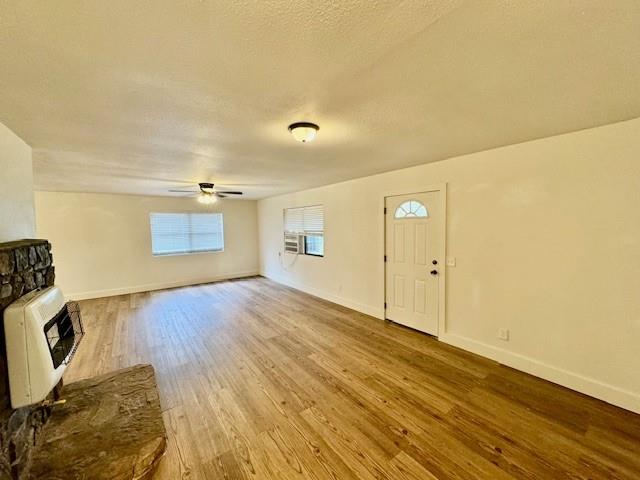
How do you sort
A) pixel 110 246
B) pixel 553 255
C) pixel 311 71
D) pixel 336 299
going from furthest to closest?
pixel 110 246 < pixel 336 299 < pixel 553 255 < pixel 311 71

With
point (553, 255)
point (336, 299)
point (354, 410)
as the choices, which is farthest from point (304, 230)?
point (553, 255)

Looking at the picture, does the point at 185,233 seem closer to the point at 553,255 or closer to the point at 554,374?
the point at 553,255

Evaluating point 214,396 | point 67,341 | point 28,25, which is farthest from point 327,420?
point 28,25

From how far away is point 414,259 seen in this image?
3.80m

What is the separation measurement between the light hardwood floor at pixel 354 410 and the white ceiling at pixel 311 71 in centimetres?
241

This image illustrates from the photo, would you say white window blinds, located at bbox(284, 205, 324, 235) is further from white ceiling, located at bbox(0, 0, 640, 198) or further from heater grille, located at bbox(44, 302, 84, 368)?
heater grille, located at bbox(44, 302, 84, 368)

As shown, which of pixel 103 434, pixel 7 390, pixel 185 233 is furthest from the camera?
pixel 185 233

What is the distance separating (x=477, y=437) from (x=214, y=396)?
2230mm

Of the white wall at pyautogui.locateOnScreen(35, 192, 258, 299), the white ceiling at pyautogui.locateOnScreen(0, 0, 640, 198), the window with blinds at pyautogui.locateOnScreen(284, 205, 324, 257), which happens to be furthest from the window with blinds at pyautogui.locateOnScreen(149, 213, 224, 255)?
the white ceiling at pyautogui.locateOnScreen(0, 0, 640, 198)

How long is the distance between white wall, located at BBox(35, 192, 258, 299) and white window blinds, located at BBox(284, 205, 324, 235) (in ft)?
7.14

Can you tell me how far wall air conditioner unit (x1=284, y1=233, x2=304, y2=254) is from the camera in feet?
20.4

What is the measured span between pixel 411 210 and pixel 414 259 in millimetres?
725

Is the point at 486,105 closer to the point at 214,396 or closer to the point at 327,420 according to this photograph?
the point at 327,420

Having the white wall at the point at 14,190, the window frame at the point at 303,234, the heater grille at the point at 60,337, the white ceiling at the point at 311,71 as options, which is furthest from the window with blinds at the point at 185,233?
the heater grille at the point at 60,337
